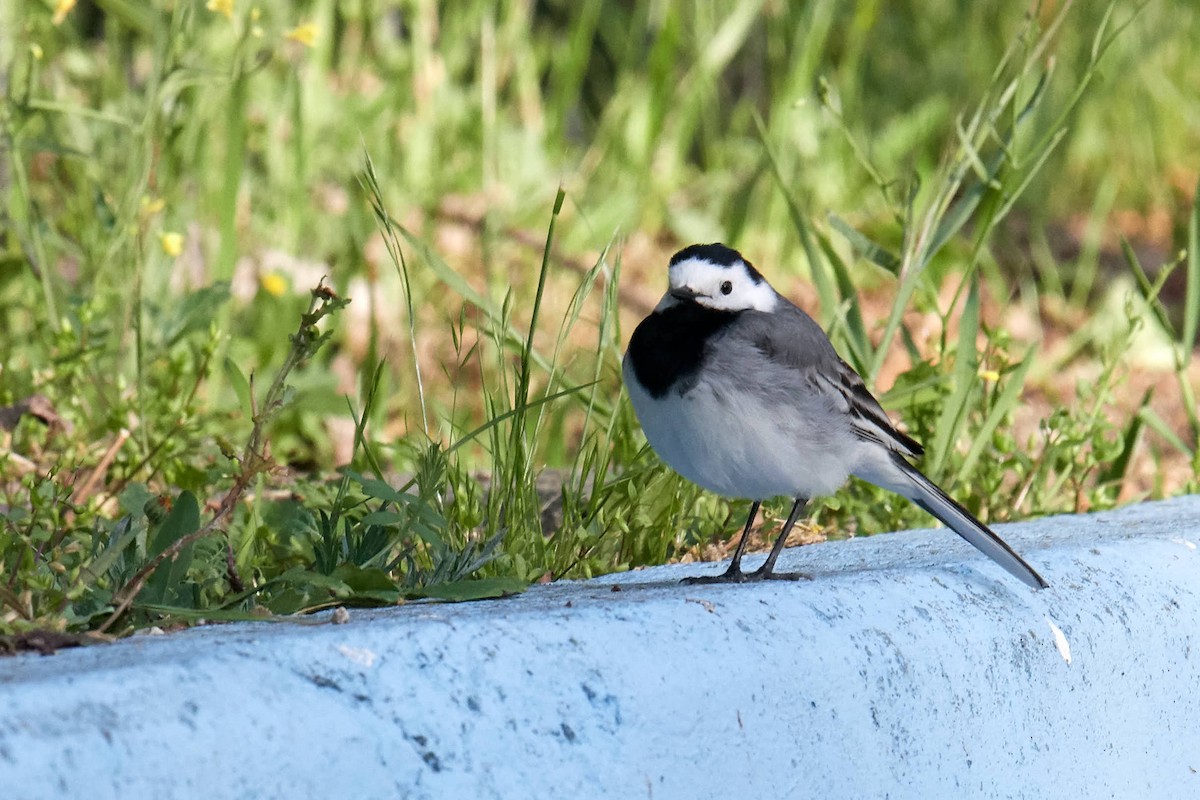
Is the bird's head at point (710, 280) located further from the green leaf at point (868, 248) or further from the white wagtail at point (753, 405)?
the green leaf at point (868, 248)

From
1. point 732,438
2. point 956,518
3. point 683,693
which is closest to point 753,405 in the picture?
point 732,438

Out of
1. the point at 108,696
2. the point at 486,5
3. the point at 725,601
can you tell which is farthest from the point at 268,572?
the point at 486,5

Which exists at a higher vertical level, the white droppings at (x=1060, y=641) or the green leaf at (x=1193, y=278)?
the green leaf at (x=1193, y=278)

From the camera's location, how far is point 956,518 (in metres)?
2.64

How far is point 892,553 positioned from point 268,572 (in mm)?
1146

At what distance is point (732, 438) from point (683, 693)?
77 cm

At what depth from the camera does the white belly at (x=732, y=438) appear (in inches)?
100

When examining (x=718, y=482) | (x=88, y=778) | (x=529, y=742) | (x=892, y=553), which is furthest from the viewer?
(x=892, y=553)

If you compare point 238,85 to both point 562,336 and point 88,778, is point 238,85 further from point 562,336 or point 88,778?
point 88,778

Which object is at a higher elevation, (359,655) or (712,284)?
(712,284)

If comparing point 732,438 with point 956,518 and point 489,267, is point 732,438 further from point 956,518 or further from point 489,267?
point 489,267

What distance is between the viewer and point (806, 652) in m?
2.02

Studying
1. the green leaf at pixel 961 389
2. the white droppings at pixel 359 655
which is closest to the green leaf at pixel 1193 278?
the green leaf at pixel 961 389

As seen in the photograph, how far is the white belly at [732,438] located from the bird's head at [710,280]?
206 mm
